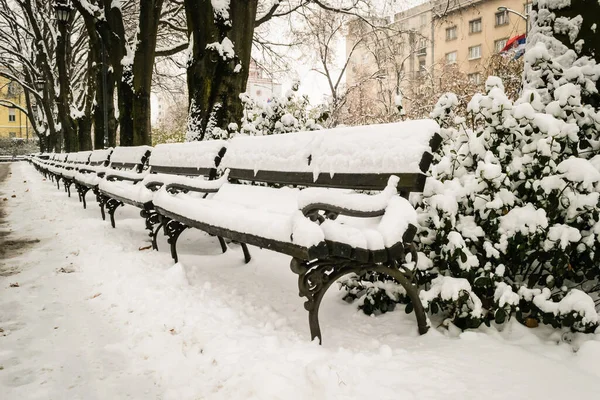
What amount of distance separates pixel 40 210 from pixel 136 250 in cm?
450

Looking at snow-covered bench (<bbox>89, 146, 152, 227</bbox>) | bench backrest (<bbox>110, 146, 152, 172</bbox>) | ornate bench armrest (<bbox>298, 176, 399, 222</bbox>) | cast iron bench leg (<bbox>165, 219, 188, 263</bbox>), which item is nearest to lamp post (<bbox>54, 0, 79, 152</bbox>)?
bench backrest (<bbox>110, 146, 152, 172</bbox>)

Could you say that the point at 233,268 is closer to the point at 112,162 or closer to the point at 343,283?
the point at 343,283

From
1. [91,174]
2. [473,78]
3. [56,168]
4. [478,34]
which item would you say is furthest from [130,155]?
[478,34]

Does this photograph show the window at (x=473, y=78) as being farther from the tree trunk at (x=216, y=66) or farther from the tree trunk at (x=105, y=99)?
the tree trunk at (x=105, y=99)

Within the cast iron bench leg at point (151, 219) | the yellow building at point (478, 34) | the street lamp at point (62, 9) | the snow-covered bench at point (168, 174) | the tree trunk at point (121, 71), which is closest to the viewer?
the snow-covered bench at point (168, 174)

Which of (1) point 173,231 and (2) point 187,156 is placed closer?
(1) point 173,231

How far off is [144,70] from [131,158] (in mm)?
3668

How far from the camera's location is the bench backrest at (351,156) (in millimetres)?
2260

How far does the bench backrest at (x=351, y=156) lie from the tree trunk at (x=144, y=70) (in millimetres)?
6982

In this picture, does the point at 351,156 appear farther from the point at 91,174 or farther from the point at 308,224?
the point at 91,174

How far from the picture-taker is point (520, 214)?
7.50 ft

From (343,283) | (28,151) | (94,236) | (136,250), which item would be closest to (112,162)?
(94,236)

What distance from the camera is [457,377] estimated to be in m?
1.88

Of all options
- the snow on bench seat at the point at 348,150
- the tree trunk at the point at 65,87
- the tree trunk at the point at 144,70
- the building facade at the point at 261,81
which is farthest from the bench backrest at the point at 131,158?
the tree trunk at the point at 65,87
